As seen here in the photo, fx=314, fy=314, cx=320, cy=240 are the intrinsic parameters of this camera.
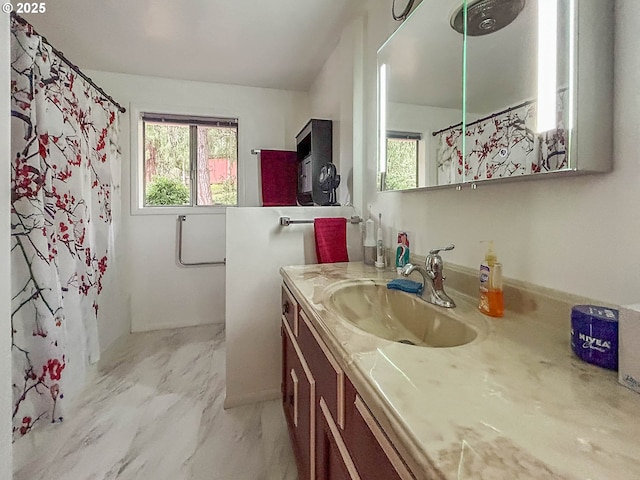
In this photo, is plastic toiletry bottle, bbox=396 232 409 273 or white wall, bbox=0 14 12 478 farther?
plastic toiletry bottle, bbox=396 232 409 273

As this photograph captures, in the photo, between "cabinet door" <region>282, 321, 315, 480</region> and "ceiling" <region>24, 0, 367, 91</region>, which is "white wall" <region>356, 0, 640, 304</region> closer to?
"cabinet door" <region>282, 321, 315, 480</region>

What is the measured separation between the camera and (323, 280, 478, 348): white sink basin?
2.84 ft

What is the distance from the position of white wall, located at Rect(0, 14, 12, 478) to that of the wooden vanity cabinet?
0.86m

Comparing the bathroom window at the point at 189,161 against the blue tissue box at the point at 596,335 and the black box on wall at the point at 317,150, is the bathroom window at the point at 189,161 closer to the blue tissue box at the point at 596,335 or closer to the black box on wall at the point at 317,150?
the black box on wall at the point at 317,150

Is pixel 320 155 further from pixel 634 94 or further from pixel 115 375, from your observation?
pixel 115 375

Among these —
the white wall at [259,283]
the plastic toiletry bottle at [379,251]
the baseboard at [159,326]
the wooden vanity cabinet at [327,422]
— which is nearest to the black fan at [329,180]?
the white wall at [259,283]

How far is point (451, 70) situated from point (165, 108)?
8.28ft

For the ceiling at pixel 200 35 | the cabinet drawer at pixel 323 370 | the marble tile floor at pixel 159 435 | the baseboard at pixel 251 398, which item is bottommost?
the marble tile floor at pixel 159 435

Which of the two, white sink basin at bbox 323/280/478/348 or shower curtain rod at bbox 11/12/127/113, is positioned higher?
shower curtain rod at bbox 11/12/127/113

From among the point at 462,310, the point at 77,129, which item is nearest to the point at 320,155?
the point at 77,129

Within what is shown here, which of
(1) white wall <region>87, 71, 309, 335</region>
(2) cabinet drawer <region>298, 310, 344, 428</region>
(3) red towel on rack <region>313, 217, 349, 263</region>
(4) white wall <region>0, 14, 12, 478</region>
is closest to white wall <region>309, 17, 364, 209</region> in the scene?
(3) red towel on rack <region>313, 217, 349, 263</region>

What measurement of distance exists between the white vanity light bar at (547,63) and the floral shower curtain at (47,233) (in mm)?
1864

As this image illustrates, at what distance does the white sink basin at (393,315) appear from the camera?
866mm

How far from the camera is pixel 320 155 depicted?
7.38 feet
